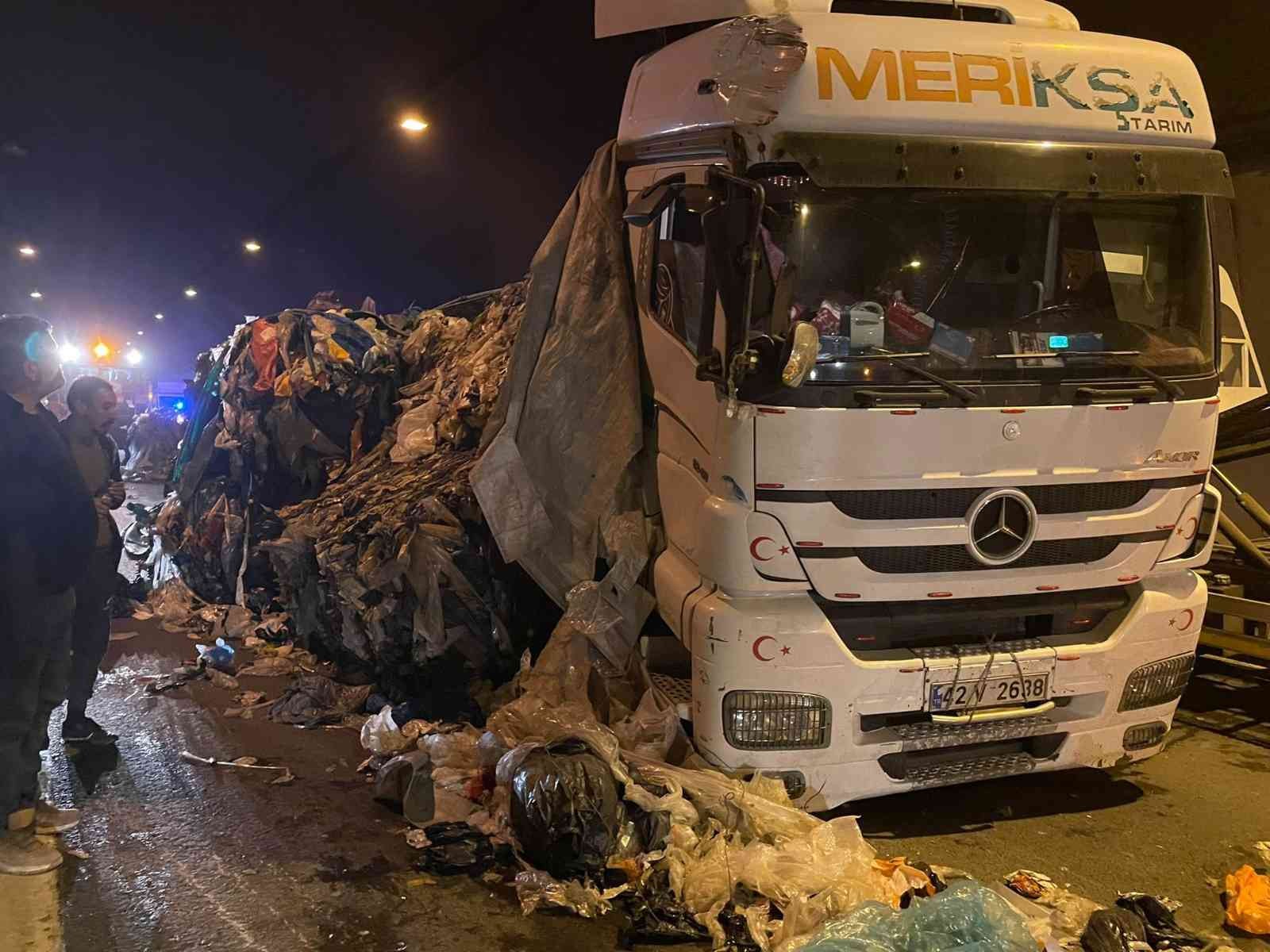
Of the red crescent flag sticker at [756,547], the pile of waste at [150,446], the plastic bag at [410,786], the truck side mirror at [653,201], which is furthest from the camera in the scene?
the pile of waste at [150,446]

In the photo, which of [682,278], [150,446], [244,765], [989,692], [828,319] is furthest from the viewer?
[150,446]

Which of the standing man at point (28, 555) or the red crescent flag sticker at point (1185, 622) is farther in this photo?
the red crescent flag sticker at point (1185, 622)

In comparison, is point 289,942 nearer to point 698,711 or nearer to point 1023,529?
point 698,711

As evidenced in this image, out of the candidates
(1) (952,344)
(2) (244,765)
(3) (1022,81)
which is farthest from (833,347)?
(2) (244,765)

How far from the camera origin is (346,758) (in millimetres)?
5062

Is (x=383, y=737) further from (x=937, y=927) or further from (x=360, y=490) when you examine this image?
(x=937, y=927)

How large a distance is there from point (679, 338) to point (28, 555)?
9.77 ft

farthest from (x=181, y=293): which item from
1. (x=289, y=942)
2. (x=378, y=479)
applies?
(x=289, y=942)

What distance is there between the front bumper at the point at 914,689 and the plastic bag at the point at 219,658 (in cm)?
410

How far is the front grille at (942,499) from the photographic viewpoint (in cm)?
376

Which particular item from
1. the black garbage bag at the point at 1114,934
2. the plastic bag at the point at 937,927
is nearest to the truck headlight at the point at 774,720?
the plastic bag at the point at 937,927

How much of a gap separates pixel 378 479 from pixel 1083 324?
4607 millimetres

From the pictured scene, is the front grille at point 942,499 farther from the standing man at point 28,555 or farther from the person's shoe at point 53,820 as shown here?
the person's shoe at point 53,820

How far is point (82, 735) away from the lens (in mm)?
5137
